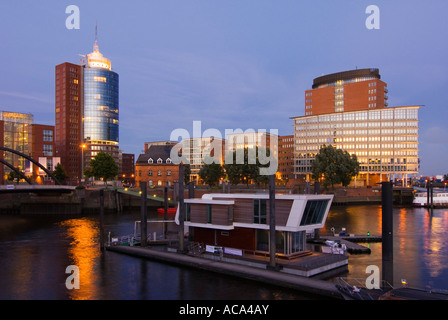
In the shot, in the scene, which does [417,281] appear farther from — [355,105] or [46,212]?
[355,105]

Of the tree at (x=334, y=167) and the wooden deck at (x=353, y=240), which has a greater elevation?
the tree at (x=334, y=167)

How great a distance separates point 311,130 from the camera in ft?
585

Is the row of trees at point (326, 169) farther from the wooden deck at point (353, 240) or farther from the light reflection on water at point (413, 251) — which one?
the wooden deck at point (353, 240)

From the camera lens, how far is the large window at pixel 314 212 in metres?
32.3

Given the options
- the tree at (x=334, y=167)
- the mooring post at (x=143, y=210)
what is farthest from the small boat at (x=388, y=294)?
the tree at (x=334, y=167)

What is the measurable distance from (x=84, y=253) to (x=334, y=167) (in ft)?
318

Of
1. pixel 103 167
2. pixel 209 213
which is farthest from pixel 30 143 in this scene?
pixel 209 213

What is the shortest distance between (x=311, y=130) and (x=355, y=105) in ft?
104

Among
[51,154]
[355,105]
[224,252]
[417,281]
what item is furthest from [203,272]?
[355,105]

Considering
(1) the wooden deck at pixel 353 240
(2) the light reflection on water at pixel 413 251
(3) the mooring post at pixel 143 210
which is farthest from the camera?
(1) the wooden deck at pixel 353 240

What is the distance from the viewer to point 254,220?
34000 mm

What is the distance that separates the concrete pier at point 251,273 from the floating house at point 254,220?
2.67m

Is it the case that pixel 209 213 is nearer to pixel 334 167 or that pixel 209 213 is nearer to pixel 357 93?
pixel 334 167

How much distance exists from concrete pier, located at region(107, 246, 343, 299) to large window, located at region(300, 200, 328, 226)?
5.40m
